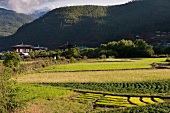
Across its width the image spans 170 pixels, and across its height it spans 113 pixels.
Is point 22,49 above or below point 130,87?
above

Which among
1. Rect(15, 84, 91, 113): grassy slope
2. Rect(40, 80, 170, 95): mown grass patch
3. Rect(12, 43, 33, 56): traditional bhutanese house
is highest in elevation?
Rect(12, 43, 33, 56): traditional bhutanese house

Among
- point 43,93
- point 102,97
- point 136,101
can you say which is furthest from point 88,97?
point 43,93

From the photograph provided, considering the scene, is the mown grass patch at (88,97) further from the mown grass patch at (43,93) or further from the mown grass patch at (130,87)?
the mown grass patch at (130,87)

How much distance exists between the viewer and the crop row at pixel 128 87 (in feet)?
133

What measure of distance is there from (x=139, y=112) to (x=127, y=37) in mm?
162368

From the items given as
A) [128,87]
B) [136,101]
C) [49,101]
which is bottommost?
[49,101]

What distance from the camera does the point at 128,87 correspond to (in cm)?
4362

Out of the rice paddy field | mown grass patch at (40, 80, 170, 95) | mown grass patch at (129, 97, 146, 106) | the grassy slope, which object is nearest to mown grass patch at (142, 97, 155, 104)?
the rice paddy field

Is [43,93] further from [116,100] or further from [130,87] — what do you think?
[130,87]

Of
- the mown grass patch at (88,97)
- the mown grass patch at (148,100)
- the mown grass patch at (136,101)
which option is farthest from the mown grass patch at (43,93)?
the mown grass patch at (148,100)

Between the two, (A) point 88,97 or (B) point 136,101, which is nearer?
(B) point 136,101

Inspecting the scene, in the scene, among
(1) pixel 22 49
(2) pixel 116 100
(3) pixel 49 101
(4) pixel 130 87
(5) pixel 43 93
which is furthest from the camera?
(1) pixel 22 49

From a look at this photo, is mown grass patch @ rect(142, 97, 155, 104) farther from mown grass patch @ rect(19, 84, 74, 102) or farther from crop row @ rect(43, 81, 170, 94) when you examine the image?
mown grass patch @ rect(19, 84, 74, 102)

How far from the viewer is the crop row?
133 feet
